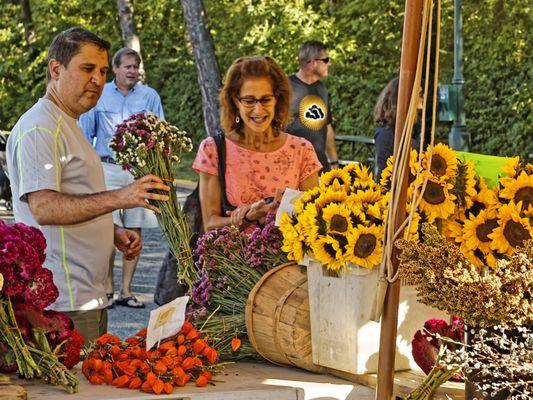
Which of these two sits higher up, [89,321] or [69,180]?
[69,180]

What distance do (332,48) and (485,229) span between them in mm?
22475

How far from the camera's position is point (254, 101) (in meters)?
4.47

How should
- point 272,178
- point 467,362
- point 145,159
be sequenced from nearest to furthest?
point 467,362 → point 145,159 → point 272,178

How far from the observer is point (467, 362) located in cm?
249

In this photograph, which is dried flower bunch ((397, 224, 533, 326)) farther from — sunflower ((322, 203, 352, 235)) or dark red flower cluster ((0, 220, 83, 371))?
dark red flower cluster ((0, 220, 83, 371))

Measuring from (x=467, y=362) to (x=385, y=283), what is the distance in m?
0.34

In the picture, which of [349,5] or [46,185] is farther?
[349,5]

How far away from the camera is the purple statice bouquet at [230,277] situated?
11.4 ft

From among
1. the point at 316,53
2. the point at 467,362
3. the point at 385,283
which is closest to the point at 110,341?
the point at 385,283

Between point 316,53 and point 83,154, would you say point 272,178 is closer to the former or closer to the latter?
point 83,154

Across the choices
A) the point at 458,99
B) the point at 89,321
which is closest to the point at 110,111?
the point at 89,321

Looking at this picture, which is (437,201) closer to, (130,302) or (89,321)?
(89,321)

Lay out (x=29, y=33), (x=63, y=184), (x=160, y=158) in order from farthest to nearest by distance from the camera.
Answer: (x=29, y=33), (x=63, y=184), (x=160, y=158)

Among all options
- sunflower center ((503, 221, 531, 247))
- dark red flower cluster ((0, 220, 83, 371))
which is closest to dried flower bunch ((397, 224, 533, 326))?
sunflower center ((503, 221, 531, 247))
